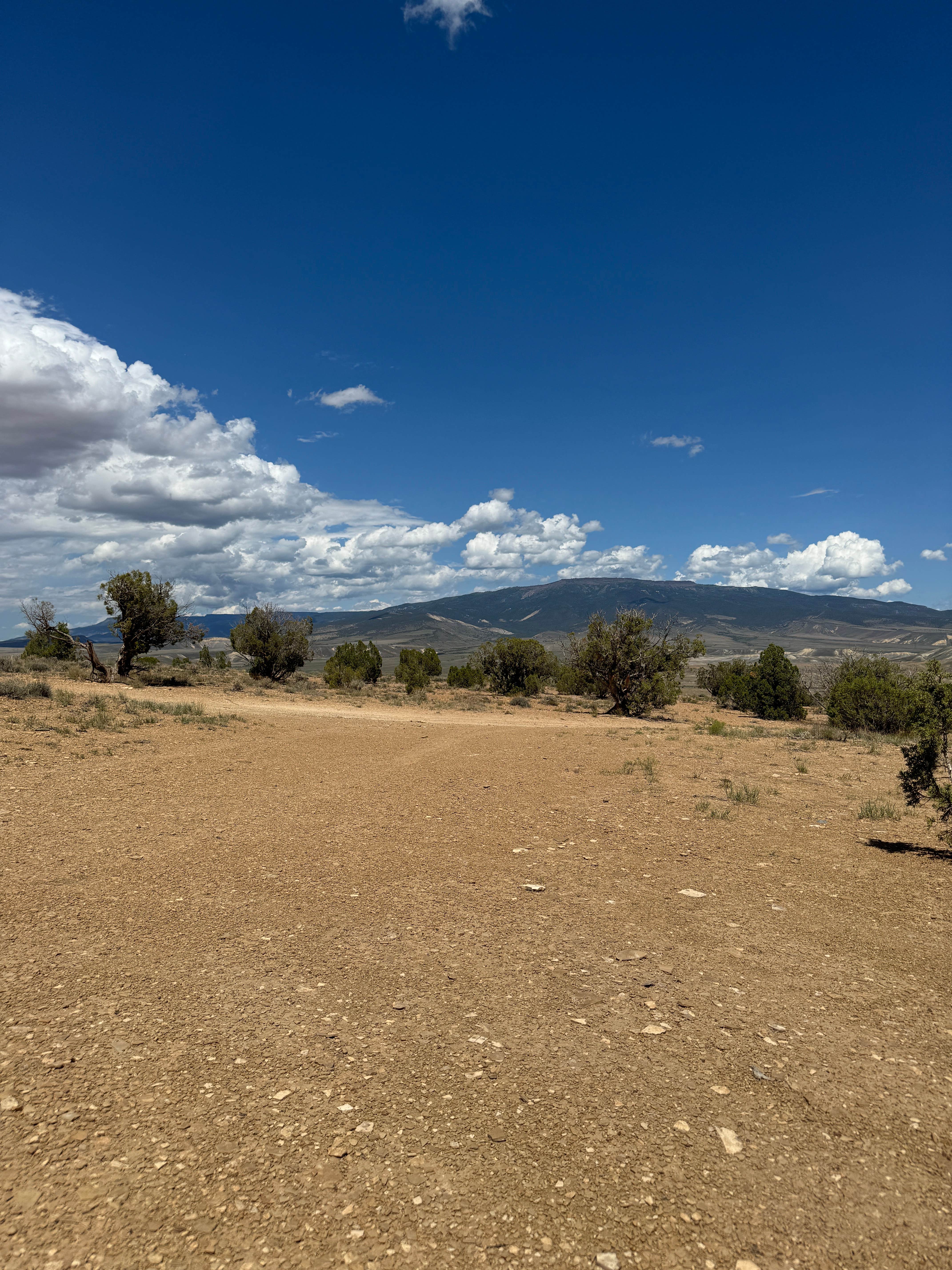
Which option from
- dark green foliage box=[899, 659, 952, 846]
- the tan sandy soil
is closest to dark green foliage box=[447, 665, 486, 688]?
the tan sandy soil

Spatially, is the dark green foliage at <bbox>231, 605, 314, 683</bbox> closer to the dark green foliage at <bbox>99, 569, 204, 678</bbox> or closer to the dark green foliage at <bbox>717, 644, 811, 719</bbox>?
the dark green foliage at <bbox>99, 569, 204, 678</bbox>

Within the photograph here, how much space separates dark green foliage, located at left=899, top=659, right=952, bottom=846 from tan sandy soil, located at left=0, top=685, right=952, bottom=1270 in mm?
753

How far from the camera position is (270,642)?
41625 millimetres

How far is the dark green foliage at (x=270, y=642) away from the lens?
41531 millimetres

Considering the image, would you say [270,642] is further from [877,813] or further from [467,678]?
[877,813]

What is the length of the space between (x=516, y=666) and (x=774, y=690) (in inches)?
679

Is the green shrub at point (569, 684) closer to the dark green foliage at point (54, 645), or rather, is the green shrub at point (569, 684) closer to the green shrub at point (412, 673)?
the green shrub at point (412, 673)

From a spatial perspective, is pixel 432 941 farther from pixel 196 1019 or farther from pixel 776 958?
pixel 776 958

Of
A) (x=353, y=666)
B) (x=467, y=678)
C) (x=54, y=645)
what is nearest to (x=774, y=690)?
(x=467, y=678)

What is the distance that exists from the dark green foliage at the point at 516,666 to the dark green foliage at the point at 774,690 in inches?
547

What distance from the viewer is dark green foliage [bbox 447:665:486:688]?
164ft

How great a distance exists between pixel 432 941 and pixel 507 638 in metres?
44.2

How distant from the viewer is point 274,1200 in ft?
10.6

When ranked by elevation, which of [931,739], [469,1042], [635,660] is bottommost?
[469,1042]
